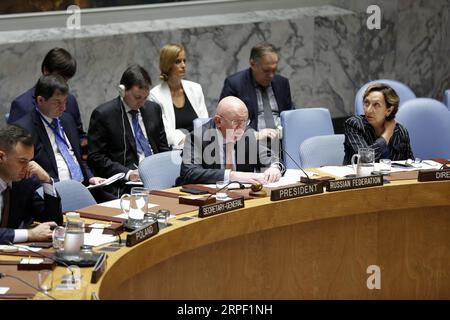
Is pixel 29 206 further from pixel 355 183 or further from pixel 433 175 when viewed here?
pixel 433 175

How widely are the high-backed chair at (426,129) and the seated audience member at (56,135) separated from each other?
7.16 ft

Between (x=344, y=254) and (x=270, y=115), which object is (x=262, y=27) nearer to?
(x=270, y=115)

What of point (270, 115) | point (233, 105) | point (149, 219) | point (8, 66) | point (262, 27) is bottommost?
point (149, 219)

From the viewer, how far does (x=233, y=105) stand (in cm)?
527

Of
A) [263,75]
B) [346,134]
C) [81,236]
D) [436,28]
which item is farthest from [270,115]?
[81,236]

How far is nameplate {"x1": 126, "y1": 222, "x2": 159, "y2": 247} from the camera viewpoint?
4.11 meters

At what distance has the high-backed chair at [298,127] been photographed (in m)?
6.86

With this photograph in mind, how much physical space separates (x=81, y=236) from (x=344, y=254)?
1.86m

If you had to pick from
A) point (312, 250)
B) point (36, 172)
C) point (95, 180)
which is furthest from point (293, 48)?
point (36, 172)

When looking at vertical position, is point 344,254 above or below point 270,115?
below

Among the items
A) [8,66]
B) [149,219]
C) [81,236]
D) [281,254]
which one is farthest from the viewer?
[8,66]

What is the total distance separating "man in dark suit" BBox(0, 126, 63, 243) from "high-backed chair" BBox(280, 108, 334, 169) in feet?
8.53

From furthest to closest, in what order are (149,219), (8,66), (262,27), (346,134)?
(262,27) → (8,66) → (346,134) → (149,219)

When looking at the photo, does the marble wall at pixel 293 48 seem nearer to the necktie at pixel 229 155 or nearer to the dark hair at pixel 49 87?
the dark hair at pixel 49 87
